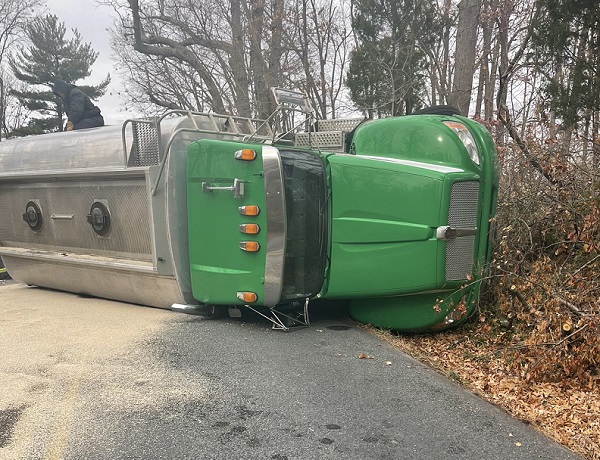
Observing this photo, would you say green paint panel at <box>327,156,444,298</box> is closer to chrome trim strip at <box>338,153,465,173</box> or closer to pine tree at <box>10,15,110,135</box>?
chrome trim strip at <box>338,153,465,173</box>

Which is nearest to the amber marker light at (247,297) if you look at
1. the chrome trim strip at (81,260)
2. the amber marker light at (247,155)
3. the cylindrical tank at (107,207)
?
the cylindrical tank at (107,207)

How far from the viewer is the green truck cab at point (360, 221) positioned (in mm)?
3875

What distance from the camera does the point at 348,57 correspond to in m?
16.3

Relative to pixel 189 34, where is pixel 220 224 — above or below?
below

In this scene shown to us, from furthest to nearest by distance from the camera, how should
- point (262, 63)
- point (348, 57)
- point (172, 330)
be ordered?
1. point (348, 57)
2. point (262, 63)
3. point (172, 330)

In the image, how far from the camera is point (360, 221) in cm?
411

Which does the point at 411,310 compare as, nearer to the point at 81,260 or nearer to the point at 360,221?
the point at 360,221

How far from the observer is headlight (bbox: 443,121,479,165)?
13.1 feet

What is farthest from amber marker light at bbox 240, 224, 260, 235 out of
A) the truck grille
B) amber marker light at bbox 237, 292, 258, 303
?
the truck grille

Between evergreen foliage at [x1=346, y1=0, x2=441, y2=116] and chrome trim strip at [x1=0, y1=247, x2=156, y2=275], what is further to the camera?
evergreen foliage at [x1=346, y1=0, x2=441, y2=116]

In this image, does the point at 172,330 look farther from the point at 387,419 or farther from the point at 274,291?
the point at 387,419

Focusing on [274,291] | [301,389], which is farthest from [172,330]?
[301,389]

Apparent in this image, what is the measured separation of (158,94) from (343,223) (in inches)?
738

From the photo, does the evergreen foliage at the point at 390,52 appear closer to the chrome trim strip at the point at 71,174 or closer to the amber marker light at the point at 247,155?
the chrome trim strip at the point at 71,174
